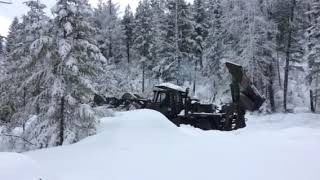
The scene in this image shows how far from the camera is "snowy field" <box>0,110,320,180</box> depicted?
972cm

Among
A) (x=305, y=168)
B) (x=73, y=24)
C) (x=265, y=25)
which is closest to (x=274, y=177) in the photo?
(x=305, y=168)

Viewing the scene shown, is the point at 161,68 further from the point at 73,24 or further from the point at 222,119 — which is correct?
the point at 73,24

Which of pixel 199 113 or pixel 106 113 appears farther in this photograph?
pixel 199 113

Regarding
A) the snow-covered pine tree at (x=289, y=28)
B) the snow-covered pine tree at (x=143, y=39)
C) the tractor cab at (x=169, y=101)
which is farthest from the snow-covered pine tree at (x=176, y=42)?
the tractor cab at (x=169, y=101)

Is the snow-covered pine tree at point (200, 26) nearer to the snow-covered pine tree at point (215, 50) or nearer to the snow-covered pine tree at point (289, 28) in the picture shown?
the snow-covered pine tree at point (215, 50)

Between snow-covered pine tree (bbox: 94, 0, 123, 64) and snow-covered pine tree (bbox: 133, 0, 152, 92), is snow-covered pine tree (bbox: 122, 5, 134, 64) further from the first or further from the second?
snow-covered pine tree (bbox: 133, 0, 152, 92)

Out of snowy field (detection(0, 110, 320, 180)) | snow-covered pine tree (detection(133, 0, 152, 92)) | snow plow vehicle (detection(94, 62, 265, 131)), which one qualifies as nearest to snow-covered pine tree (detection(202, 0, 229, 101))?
snow-covered pine tree (detection(133, 0, 152, 92))

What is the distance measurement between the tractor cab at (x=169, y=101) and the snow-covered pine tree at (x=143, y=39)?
32659 mm

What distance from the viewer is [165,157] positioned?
1170 cm

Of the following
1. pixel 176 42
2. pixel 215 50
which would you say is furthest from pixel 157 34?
pixel 215 50

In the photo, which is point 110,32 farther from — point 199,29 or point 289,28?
point 289,28

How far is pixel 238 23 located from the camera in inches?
1534

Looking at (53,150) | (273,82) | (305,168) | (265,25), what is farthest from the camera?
(273,82)

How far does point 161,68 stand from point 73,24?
119 ft
